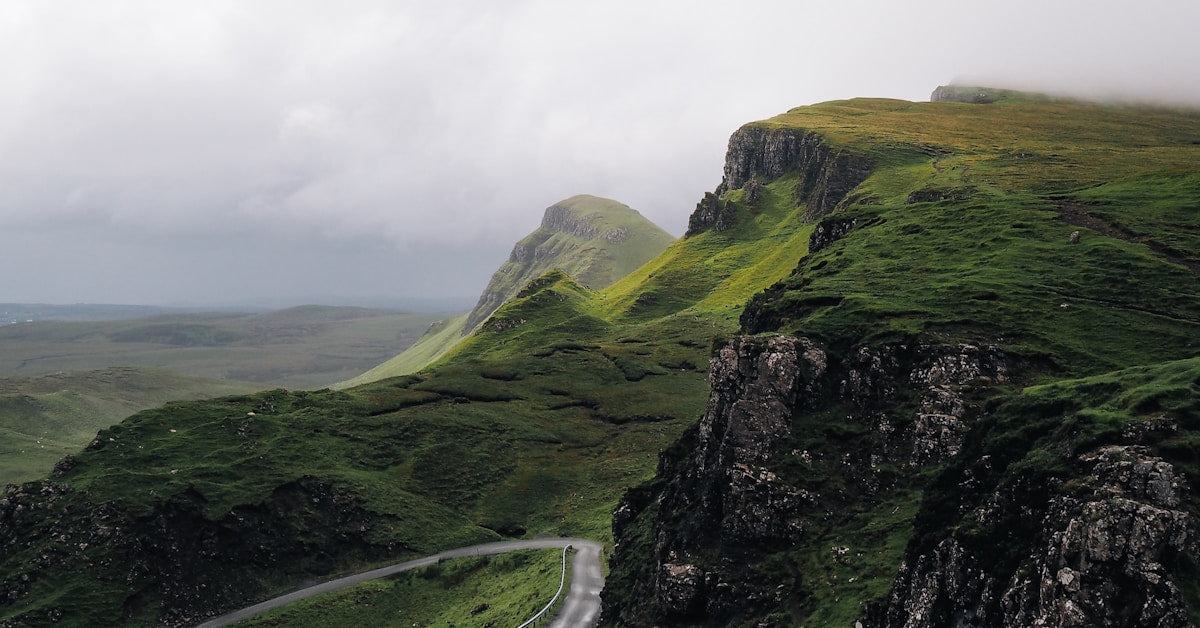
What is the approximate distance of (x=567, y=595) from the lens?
291ft

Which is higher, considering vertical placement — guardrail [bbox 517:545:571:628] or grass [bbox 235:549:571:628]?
guardrail [bbox 517:545:571:628]

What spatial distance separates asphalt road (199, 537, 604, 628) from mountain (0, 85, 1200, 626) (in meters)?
3.24

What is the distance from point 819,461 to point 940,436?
8884mm

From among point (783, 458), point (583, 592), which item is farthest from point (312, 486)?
point (783, 458)

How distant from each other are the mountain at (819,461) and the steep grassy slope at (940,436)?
203mm

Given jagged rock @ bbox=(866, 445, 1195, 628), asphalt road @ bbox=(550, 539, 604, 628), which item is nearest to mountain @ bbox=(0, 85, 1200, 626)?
jagged rock @ bbox=(866, 445, 1195, 628)

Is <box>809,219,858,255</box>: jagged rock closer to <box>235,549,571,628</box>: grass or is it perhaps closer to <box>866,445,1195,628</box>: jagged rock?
<box>235,549,571,628</box>: grass

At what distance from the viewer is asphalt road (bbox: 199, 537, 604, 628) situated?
82938 millimetres

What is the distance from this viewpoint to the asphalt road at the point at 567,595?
82.9m

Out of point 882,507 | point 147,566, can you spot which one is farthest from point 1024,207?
point 147,566

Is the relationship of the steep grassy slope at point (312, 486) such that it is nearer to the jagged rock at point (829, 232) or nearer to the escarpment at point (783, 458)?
the jagged rock at point (829, 232)

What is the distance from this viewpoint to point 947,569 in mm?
41312

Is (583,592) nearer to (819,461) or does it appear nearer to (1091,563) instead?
(819,461)

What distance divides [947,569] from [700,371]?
13825cm
